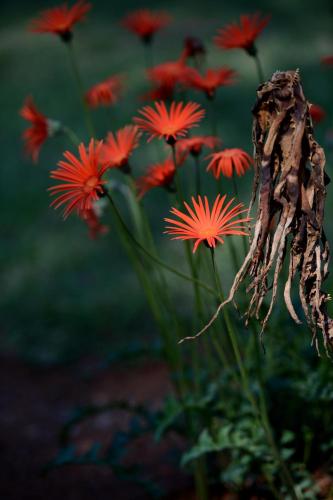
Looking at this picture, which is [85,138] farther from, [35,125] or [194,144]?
[194,144]

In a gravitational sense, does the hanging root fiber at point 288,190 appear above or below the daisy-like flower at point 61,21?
below

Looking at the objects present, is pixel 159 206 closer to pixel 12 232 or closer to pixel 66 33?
pixel 12 232

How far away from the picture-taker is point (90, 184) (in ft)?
2.82

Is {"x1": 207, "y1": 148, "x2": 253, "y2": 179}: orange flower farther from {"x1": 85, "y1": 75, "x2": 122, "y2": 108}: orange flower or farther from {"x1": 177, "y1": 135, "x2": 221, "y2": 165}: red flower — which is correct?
{"x1": 85, "y1": 75, "x2": 122, "y2": 108}: orange flower

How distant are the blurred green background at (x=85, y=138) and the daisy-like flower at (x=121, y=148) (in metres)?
Answer: 0.27

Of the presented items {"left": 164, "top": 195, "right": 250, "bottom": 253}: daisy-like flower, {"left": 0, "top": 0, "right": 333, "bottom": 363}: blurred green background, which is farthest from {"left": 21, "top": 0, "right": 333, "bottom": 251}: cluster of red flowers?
{"left": 0, "top": 0, "right": 333, "bottom": 363}: blurred green background

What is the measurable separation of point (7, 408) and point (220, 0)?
4.20 meters

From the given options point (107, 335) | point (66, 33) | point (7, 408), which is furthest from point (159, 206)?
point (66, 33)

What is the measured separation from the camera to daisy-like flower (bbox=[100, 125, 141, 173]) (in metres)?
1.08

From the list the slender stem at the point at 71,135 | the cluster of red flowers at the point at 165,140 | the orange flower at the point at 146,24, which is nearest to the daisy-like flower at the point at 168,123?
the cluster of red flowers at the point at 165,140

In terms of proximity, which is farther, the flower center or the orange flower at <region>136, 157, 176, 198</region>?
the orange flower at <region>136, 157, 176, 198</region>

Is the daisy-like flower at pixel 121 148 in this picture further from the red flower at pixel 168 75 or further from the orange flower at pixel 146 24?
the orange flower at pixel 146 24

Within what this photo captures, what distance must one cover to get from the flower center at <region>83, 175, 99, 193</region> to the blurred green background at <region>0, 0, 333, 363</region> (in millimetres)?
526

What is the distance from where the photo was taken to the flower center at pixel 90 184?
2.77 feet
